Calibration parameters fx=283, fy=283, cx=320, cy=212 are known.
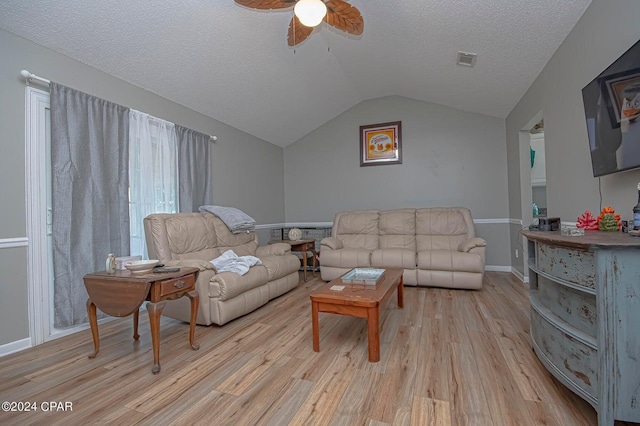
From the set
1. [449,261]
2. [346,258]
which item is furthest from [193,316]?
[449,261]

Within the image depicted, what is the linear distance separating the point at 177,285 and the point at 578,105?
10.5 feet

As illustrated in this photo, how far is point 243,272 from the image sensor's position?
2682 millimetres

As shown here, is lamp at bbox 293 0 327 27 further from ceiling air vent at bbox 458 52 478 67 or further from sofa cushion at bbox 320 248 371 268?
sofa cushion at bbox 320 248 371 268

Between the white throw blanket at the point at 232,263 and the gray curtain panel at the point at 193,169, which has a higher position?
the gray curtain panel at the point at 193,169

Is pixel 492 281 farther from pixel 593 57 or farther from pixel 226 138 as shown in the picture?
pixel 226 138

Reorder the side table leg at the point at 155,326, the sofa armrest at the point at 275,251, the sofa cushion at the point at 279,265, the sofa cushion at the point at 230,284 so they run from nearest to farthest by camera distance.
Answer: the side table leg at the point at 155,326 < the sofa cushion at the point at 230,284 < the sofa cushion at the point at 279,265 < the sofa armrest at the point at 275,251

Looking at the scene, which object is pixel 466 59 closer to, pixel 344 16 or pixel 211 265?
pixel 344 16

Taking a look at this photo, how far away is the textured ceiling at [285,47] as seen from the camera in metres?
2.16

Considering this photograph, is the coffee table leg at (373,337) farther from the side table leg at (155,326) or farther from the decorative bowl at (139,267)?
the decorative bowl at (139,267)

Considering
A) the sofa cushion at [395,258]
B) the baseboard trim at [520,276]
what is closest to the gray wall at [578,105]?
the baseboard trim at [520,276]

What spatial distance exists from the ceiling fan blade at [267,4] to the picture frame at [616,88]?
1.94 metres

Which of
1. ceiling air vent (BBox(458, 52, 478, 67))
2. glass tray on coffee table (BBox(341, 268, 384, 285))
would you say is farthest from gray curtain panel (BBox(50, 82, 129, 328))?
ceiling air vent (BBox(458, 52, 478, 67))

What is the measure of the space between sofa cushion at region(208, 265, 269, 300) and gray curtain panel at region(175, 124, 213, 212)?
1.32m

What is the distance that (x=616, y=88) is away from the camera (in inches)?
60.1
